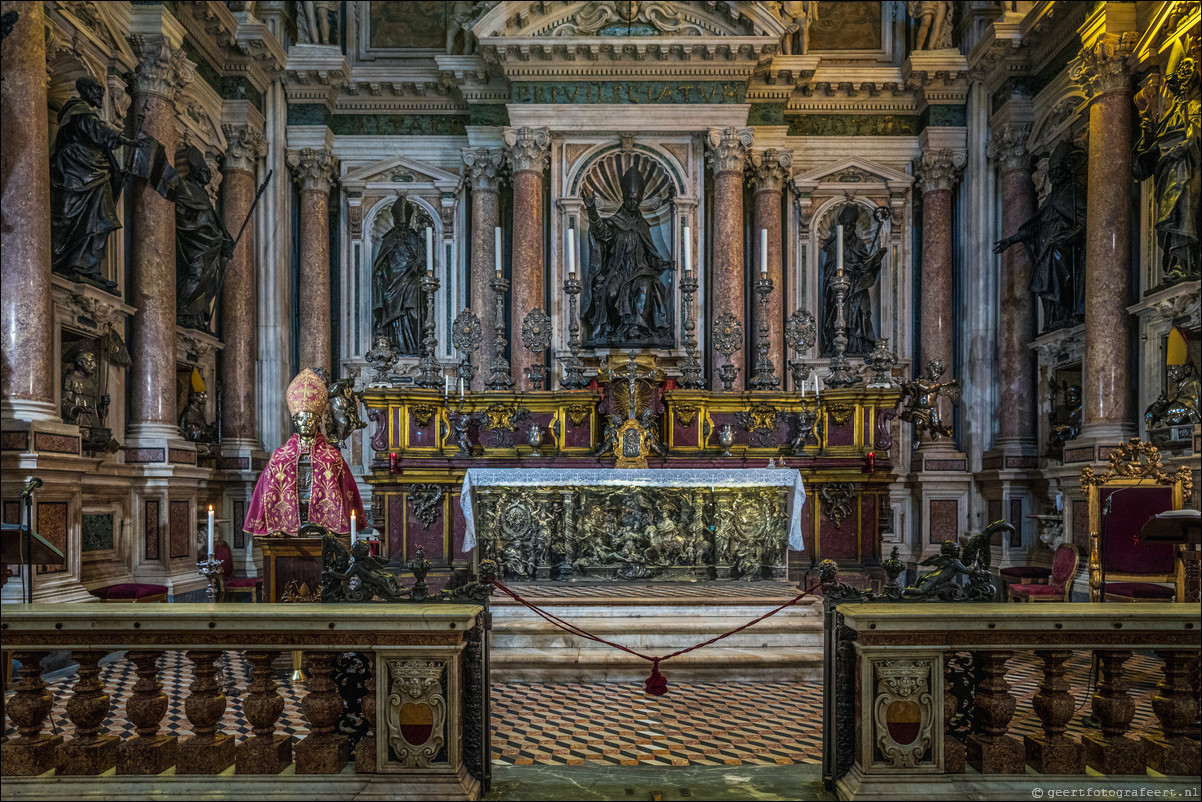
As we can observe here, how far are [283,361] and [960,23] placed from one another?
1145cm

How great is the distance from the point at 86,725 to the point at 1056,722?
155 inches

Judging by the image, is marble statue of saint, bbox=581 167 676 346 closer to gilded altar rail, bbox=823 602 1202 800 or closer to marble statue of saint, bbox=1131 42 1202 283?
marble statue of saint, bbox=1131 42 1202 283

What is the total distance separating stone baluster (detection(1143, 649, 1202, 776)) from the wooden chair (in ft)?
12.7

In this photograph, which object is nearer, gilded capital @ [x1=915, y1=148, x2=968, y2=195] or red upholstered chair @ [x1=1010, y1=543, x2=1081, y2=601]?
red upholstered chair @ [x1=1010, y1=543, x2=1081, y2=601]

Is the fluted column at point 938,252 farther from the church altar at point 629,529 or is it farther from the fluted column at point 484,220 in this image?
the fluted column at point 484,220

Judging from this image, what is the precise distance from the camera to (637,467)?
9.81m

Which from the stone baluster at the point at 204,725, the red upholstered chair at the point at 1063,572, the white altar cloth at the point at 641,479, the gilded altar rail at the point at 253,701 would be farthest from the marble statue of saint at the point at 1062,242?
the stone baluster at the point at 204,725

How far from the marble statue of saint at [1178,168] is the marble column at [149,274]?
10.8 metres

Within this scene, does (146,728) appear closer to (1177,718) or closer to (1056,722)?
(1056,722)

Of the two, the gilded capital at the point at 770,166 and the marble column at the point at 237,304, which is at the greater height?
the gilded capital at the point at 770,166

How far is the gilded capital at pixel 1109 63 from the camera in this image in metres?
10.3

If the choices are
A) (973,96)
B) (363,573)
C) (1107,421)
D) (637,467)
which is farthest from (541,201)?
(363,573)

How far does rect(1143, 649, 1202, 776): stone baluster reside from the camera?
147 inches

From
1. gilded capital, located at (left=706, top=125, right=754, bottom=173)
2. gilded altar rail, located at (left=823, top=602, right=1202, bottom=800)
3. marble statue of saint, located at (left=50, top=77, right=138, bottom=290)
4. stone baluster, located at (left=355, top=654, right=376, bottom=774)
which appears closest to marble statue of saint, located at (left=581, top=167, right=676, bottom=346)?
gilded capital, located at (left=706, top=125, right=754, bottom=173)
